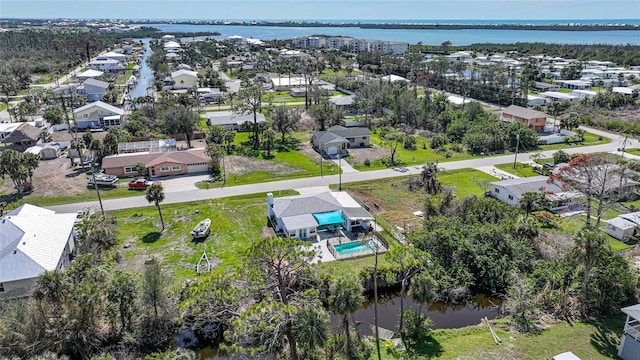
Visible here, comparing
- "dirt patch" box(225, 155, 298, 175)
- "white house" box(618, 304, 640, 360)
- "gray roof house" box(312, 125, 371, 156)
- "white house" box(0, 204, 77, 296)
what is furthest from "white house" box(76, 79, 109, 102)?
"white house" box(618, 304, 640, 360)

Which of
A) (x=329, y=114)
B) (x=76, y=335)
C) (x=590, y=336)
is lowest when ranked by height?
(x=590, y=336)

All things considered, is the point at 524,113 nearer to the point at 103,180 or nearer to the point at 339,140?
the point at 339,140

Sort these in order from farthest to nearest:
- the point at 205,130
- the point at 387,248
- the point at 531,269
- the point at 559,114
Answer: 1. the point at 559,114
2. the point at 205,130
3. the point at 387,248
4. the point at 531,269

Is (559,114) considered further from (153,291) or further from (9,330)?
(9,330)

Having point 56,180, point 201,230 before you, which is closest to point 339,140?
point 201,230

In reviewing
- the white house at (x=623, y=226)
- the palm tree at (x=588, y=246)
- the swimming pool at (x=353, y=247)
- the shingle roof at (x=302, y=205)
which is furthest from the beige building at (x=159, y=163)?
the white house at (x=623, y=226)

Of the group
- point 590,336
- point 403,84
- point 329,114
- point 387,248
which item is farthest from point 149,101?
point 590,336

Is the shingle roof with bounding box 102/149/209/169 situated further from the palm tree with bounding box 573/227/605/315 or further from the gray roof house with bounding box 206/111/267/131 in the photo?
the palm tree with bounding box 573/227/605/315
